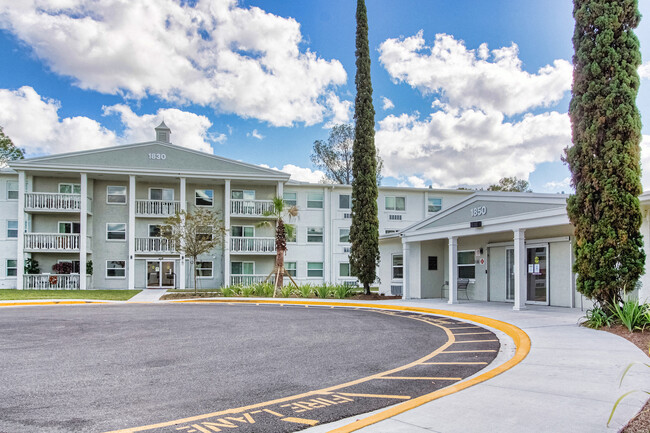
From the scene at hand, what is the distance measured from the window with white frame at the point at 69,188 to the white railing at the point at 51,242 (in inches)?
128

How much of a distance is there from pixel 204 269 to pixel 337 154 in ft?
64.0

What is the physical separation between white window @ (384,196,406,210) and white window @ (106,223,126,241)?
17645 mm

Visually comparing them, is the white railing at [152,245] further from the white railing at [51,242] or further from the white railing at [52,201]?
the white railing at [52,201]

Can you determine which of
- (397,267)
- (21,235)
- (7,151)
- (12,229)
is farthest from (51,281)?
(397,267)

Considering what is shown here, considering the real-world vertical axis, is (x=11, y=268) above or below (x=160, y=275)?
above

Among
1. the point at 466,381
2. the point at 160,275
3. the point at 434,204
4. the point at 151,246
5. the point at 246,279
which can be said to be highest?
the point at 434,204

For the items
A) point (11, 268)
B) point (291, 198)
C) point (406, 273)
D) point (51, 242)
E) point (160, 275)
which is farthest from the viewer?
point (291, 198)

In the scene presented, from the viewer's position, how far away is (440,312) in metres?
15.3

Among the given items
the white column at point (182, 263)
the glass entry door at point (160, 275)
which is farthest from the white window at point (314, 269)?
the glass entry door at point (160, 275)

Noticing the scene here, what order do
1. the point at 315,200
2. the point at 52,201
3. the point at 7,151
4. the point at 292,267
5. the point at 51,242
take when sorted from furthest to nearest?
the point at 7,151, the point at 315,200, the point at 292,267, the point at 52,201, the point at 51,242

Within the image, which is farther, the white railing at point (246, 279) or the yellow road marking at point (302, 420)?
the white railing at point (246, 279)

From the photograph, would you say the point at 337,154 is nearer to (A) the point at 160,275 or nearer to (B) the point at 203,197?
(B) the point at 203,197

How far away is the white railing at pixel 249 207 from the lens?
102ft

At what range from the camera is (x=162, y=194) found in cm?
3145
